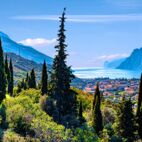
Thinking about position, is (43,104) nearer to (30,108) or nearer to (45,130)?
(30,108)

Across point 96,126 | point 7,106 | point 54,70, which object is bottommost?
point 96,126

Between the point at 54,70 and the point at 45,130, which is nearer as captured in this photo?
the point at 45,130

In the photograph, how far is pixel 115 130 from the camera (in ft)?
258

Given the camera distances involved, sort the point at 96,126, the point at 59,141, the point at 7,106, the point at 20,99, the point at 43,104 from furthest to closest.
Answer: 1. the point at 96,126
2. the point at 43,104
3. the point at 20,99
4. the point at 7,106
5. the point at 59,141

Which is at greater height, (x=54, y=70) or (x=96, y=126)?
(x=54, y=70)

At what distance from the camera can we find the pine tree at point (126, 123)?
250 feet

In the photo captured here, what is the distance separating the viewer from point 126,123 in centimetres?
7644

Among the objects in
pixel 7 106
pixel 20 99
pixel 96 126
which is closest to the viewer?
pixel 7 106

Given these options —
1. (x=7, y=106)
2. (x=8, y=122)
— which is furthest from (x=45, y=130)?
(x=7, y=106)

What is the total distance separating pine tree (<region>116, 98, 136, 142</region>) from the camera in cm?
7625

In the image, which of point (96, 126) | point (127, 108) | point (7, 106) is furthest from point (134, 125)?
point (7, 106)

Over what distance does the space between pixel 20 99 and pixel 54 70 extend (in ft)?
34.2

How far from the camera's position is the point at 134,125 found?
253ft

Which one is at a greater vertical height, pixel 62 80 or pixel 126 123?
pixel 62 80
